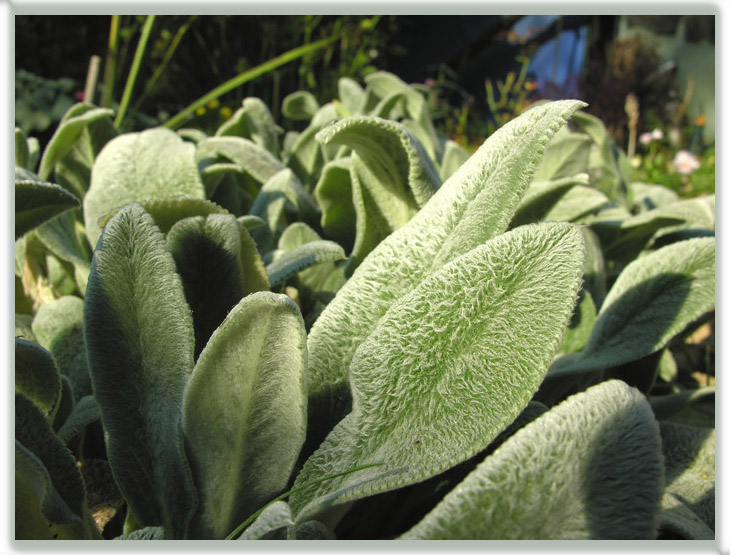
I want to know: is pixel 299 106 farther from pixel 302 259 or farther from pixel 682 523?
pixel 682 523

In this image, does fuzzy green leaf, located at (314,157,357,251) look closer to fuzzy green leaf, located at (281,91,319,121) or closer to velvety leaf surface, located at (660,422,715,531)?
velvety leaf surface, located at (660,422,715,531)

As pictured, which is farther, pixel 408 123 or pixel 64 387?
pixel 408 123

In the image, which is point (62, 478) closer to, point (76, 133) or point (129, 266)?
point (129, 266)

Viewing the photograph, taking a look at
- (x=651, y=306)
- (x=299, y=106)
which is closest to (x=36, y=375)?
(x=651, y=306)

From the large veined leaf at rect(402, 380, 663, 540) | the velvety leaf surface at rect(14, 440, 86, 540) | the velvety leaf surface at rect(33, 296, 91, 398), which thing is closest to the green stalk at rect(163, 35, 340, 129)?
the velvety leaf surface at rect(33, 296, 91, 398)

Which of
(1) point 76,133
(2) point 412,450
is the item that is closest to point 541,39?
(1) point 76,133
